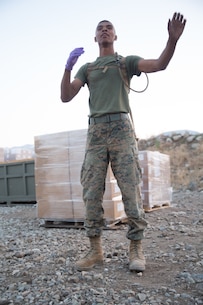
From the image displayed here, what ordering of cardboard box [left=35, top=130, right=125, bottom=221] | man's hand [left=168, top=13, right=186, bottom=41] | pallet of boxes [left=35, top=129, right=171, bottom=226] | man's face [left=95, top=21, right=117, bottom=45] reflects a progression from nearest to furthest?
man's hand [left=168, top=13, right=186, bottom=41] → man's face [left=95, top=21, right=117, bottom=45] → pallet of boxes [left=35, top=129, right=171, bottom=226] → cardboard box [left=35, top=130, right=125, bottom=221]

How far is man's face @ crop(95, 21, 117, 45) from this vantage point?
8.59ft

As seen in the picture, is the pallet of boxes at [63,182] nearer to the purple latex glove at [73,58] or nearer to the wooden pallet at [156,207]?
the wooden pallet at [156,207]

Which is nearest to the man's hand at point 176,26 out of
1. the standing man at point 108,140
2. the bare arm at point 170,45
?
the bare arm at point 170,45

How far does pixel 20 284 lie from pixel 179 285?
115 centimetres

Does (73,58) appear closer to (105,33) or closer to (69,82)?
(69,82)

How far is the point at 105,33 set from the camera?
2.61m

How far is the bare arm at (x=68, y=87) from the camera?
247 centimetres

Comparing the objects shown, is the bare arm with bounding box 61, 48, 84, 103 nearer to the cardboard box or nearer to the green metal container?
the cardboard box

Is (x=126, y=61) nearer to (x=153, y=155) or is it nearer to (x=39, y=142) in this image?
(x=39, y=142)

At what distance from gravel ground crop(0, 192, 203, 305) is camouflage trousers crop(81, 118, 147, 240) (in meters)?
0.36

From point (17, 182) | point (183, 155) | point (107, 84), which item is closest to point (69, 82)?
point (107, 84)

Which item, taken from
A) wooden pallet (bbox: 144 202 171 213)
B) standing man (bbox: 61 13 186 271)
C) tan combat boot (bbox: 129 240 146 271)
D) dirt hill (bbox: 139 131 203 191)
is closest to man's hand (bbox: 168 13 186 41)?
standing man (bbox: 61 13 186 271)

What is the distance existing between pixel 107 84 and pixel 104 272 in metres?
1.53

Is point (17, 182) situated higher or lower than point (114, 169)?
lower
